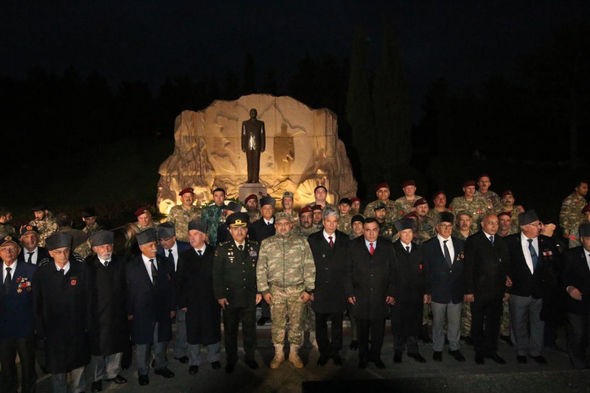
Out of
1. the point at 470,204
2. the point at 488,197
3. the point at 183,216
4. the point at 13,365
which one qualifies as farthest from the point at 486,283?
the point at 13,365

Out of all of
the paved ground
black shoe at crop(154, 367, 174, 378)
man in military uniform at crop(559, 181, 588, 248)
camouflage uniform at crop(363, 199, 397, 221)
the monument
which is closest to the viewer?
the paved ground

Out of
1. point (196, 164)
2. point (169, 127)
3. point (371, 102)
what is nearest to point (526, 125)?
point (371, 102)

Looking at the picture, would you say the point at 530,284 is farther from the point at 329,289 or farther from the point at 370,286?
the point at 329,289

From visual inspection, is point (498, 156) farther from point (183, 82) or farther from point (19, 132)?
point (19, 132)

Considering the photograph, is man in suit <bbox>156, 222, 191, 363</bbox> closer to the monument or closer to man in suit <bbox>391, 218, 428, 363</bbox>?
man in suit <bbox>391, 218, 428, 363</bbox>

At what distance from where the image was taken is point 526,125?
2811 centimetres

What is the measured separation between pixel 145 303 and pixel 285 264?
148 cm

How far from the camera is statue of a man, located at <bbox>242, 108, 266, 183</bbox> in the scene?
12.3 metres

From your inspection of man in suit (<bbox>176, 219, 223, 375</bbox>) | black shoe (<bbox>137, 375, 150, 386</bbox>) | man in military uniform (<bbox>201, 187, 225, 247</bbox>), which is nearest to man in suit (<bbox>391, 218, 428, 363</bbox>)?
man in suit (<bbox>176, 219, 223, 375</bbox>)

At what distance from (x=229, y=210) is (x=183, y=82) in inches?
1332

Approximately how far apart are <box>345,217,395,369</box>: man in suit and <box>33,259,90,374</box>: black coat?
267cm

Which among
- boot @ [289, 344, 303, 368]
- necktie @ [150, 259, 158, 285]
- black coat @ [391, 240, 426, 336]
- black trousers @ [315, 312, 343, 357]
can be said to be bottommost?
boot @ [289, 344, 303, 368]

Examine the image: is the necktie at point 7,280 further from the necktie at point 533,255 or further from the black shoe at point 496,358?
the necktie at point 533,255

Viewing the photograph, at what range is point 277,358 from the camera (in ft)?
17.3
